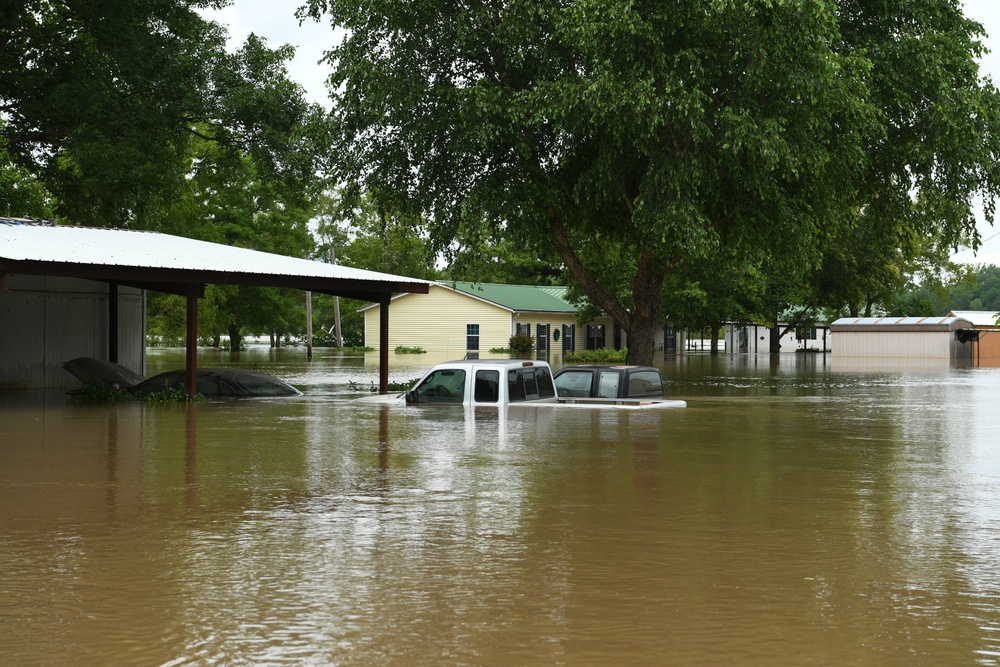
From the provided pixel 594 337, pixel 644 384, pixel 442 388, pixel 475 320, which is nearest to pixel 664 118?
pixel 644 384

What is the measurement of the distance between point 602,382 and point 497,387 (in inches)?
117

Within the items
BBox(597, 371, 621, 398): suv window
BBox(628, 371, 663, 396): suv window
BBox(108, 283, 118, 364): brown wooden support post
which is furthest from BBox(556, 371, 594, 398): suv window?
BBox(108, 283, 118, 364): brown wooden support post

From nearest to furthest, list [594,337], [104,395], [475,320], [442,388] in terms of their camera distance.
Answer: [442,388] < [104,395] < [475,320] < [594,337]

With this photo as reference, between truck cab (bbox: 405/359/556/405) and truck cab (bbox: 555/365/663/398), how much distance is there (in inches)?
48.9

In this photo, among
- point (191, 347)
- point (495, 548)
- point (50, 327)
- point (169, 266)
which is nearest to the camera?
point (495, 548)

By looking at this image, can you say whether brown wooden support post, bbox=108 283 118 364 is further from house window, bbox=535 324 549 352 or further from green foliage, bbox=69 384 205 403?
house window, bbox=535 324 549 352

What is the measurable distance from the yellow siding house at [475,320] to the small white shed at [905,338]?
18851 mm

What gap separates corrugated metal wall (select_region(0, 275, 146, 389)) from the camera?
101ft

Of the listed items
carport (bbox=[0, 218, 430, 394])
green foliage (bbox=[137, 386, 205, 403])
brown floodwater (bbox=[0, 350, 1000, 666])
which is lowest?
brown floodwater (bbox=[0, 350, 1000, 666])

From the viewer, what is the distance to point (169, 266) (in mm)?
23391

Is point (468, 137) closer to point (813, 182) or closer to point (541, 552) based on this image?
point (813, 182)

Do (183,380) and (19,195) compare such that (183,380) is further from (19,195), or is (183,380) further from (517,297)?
(517,297)

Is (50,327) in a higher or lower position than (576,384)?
higher

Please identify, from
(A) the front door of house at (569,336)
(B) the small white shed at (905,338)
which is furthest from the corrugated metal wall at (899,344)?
(A) the front door of house at (569,336)
